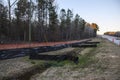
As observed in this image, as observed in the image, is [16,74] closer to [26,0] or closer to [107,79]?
[107,79]

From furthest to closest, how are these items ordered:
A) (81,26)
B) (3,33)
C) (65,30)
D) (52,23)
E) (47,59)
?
(81,26), (65,30), (52,23), (3,33), (47,59)

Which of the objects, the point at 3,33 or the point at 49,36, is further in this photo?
the point at 49,36

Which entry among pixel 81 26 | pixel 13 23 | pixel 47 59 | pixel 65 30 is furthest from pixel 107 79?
pixel 81 26

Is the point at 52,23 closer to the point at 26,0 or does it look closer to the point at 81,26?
the point at 26,0

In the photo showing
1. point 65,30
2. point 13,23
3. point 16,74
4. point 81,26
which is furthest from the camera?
point 81,26

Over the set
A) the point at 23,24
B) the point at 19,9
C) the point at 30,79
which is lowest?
the point at 30,79

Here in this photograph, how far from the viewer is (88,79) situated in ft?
31.3

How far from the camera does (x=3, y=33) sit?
5284 cm

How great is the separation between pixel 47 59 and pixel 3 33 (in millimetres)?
38614

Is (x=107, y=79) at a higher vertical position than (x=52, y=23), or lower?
lower

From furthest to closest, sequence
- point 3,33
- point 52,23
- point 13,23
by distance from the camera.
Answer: point 52,23 → point 13,23 → point 3,33

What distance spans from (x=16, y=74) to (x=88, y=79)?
3814mm

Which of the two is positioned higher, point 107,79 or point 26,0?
point 26,0

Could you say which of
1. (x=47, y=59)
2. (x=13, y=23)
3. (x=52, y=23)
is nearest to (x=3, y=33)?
(x=13, y=23)
